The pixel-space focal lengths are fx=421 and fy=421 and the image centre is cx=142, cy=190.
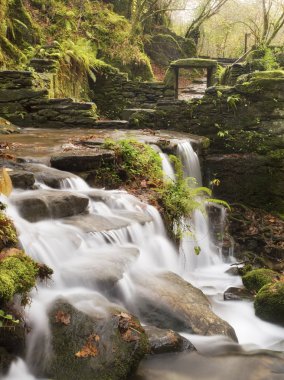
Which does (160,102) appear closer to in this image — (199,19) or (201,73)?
(201,73)

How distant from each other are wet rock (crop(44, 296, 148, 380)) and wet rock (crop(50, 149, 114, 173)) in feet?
12.0

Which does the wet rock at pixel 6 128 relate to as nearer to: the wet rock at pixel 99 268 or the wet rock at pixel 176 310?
the wet rock at pixel 99 268

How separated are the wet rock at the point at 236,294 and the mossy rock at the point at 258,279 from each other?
0.13 metres

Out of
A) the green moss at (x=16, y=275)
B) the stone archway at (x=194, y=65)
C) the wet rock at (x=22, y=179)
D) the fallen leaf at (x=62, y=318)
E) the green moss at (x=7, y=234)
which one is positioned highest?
the stone archway at (x=194, y=65)

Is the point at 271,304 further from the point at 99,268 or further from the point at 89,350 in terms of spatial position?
the point at 89,350

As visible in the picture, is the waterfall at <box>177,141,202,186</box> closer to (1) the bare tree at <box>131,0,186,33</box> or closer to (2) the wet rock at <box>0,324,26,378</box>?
(2) the wet rock at <box>0,324,26,378</box>

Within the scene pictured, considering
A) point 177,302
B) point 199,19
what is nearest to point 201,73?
point 199,19

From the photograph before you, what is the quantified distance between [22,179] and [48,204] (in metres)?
0.70

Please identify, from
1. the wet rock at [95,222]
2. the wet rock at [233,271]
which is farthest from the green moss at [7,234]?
the wet rock at [233,271]

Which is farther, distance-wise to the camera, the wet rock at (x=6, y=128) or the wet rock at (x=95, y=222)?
the wet rock at (x=6, y=128)

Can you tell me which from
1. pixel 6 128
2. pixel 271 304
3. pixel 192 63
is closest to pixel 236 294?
pixel 271 304

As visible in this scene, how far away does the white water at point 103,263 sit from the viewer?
4043 millimetres

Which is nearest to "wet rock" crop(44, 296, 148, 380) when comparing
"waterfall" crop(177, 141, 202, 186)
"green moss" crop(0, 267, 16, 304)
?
"green moss" crop(0, 267, 16, 304)

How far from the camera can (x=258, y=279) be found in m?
6.59
